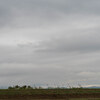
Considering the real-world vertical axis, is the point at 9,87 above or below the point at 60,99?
above

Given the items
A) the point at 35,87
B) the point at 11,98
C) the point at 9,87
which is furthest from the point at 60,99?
the point at 9,87

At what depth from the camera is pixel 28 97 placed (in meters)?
28.3

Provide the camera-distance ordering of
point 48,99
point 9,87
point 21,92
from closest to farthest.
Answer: point 48,99 < point 21,92 < point 9,87

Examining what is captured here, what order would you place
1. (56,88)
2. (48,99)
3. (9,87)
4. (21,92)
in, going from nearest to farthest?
(48,99) < (21,92) < (56,88) < (9,87)

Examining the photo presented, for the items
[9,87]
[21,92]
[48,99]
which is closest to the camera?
[48,99]

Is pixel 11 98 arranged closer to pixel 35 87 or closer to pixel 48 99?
pixel 48 99

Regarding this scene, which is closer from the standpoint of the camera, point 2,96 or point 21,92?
point 2,96

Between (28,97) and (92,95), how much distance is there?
7642mm

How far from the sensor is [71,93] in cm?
3059

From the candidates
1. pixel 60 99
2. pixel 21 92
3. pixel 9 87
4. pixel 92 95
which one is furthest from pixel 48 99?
pixel 9 87

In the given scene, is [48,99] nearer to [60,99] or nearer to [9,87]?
[60,99]

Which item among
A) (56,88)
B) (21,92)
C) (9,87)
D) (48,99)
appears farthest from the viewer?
(9,87)

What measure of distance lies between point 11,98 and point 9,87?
27.1 feet

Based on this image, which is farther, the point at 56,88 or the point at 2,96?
the point at 56,88
